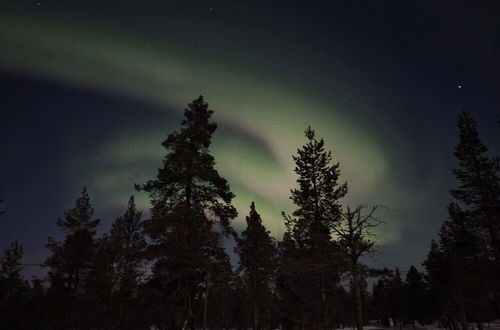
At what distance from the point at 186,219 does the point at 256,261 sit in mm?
27420

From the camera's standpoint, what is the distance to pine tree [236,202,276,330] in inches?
1768

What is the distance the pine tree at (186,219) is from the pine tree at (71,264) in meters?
23.3

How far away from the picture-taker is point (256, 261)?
45.2 m

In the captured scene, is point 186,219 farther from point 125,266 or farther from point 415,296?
point 415,296

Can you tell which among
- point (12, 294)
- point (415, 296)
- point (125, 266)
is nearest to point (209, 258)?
point (125, 266)

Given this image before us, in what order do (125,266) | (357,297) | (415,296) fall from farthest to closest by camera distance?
(415,296) < (125,266) < (357,297)

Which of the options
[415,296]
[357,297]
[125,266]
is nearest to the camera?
[357,297]

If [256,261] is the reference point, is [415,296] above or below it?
below

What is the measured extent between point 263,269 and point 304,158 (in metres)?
21.2

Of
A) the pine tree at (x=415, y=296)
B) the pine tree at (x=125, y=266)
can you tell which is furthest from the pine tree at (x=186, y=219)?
the pine tree at (x=415, y=296)

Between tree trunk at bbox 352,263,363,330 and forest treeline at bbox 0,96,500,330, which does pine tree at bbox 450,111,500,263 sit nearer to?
forest treeline at bbox 0,96,500,330

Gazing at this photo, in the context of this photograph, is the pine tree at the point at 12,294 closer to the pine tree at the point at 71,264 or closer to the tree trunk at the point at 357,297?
the pine tree at the point at 71,264

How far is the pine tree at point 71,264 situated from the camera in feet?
124

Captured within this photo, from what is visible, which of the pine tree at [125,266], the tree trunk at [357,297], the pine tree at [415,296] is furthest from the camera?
the pine tree at [415,296]
